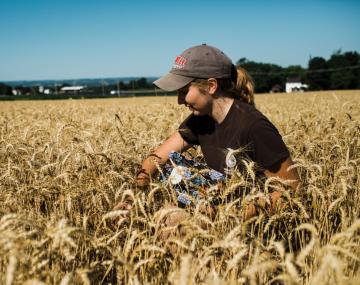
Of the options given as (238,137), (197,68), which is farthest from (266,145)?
(197,68)

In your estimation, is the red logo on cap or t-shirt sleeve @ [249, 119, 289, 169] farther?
the red logo on cap

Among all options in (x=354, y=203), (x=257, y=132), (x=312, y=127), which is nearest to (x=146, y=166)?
(x=257, y=132)

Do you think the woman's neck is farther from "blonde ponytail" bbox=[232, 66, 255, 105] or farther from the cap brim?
the cap brim

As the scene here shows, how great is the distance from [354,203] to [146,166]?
1.44 m

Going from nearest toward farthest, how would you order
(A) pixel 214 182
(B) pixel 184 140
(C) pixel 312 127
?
(A) pixel 214 182, (B) pixel 184 140, (C) pixel 312 127

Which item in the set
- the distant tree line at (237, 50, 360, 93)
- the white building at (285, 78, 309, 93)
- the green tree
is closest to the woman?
the distant tree line at (237, 50, 360, 93)

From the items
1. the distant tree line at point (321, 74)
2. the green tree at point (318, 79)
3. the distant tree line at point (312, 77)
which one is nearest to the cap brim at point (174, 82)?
the distant tree line at point (312, 77)

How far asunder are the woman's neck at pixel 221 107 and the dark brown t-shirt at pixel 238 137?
55 millimetres

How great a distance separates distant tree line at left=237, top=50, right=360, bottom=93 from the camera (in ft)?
230

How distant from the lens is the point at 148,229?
2.30 meters

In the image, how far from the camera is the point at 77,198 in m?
2.58

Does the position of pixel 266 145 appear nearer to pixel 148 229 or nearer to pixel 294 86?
pixel 148 229

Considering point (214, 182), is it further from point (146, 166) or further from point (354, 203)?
point (354, 203)

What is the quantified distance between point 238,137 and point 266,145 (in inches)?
9.6
